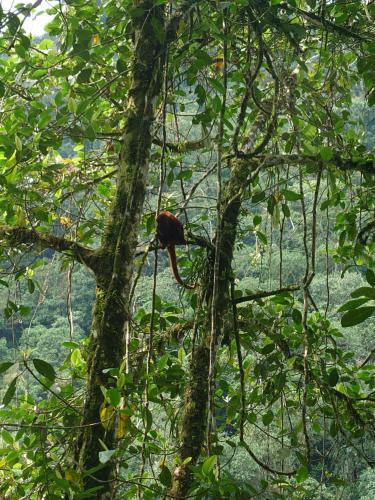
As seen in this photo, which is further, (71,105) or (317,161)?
(317,161)

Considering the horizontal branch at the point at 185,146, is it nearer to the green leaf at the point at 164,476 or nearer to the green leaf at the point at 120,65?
the green leaf at the point at 120,65

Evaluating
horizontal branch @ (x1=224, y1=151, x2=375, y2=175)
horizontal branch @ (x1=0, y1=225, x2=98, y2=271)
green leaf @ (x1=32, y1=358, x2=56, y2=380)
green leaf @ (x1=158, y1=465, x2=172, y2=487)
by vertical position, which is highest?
horizontal branch @ (x1=224, y1=151, x2=375, y2=175)

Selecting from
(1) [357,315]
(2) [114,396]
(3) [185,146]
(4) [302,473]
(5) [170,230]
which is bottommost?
(4) [302,473]

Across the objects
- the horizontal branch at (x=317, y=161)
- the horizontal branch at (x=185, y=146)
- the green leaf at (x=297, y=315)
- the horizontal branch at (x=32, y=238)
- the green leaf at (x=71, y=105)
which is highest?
the horizontal branch at (x=185, y=146)

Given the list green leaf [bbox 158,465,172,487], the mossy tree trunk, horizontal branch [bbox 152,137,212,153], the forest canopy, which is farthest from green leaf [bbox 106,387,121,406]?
horizontal branch [bbox 152,137,212,153]

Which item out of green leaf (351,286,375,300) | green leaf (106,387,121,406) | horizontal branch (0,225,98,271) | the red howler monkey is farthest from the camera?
the red howler monkey

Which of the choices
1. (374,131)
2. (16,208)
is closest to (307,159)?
(16,208)

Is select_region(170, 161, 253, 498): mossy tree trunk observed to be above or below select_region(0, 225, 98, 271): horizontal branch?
below

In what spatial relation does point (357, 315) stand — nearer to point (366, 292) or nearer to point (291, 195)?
point (366, 292)

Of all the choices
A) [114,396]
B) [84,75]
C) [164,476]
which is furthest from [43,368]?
[84,75]

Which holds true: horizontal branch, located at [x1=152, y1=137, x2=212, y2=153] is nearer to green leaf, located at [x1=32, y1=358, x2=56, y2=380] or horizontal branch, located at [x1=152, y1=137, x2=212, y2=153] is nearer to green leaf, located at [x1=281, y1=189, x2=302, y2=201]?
green leaf, located at [x1=281, y1=189, x2=302, y2=201]

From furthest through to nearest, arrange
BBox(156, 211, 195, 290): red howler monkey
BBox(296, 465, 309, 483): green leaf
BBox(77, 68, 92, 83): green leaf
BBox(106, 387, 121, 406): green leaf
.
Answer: BBox(156, 211, 195, 290): red howler monkey < BBox(77, 68, 92, 83): green leaf < BBox(296, 465, 309, 483): green leaf < BBox(106, 387, 121, 406): green leaf

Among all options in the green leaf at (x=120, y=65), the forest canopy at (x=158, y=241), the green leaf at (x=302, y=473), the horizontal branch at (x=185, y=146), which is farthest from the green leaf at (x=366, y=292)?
the horizontal branch at (x=185, y=146)

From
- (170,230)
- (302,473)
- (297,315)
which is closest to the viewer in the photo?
(302,473)
